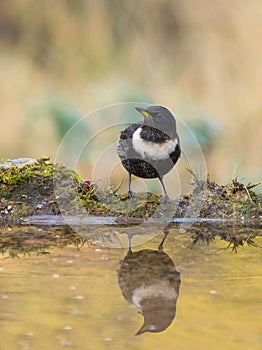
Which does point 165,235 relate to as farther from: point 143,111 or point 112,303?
point 112,303

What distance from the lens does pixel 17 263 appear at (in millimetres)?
3361

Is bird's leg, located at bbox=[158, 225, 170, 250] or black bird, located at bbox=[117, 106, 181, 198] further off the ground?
black bird, located at bbox=[117, 106, 181, 198]

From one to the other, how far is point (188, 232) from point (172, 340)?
1739mm

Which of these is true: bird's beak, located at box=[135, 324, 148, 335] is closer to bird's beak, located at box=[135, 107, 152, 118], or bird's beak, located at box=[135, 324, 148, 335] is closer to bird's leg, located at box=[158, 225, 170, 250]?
bird's leg, located at box=[158, 225, 170, 250]

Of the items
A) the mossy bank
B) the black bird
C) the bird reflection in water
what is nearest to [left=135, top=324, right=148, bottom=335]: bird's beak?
the bird reflection in water

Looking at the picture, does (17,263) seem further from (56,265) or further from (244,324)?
(244,324)

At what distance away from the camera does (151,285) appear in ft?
9.97

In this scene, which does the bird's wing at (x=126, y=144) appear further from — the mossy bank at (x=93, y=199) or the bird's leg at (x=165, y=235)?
the bird's leg at (x=165, y=235)

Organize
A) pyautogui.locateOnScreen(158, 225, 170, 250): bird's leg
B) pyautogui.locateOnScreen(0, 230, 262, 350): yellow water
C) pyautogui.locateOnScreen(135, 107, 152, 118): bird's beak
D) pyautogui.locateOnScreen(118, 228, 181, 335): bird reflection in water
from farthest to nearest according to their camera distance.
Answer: pyautogui.locateOnScreen(135, 107, 152, 118): bird's beak
pyautogui.locateOnScreen(158, 225, 170, 250): bird's leg
pyautogui.locateOnScreen(118, 228, 181, 335): bird reflection in water
pyautogui.locateOnScreen(0, 230, 262, 350): yellow water

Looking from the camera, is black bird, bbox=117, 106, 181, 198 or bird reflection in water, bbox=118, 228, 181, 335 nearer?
bird reflection in water, bbox=118, 228, 181, 335

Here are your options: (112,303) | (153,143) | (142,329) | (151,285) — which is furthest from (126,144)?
(142,329)

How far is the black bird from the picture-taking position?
167 inches

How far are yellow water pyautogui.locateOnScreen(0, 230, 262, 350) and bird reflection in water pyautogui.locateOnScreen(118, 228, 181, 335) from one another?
0.03 meters

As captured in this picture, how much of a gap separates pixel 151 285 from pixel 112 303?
300 millimetres
